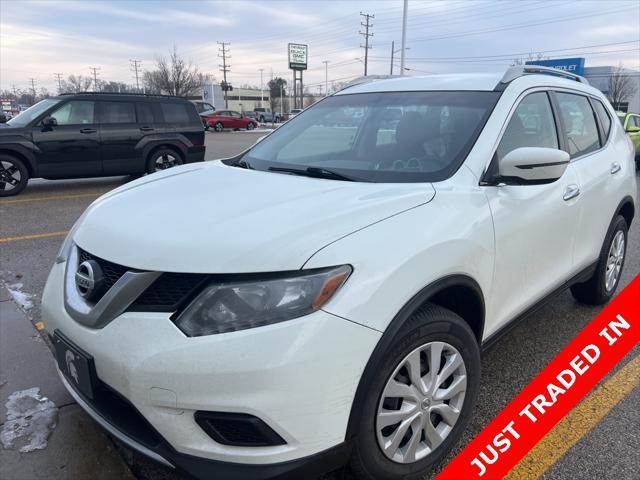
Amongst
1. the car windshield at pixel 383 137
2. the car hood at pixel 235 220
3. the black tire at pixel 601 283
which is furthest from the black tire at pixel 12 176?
the black tire at pixel 601 283

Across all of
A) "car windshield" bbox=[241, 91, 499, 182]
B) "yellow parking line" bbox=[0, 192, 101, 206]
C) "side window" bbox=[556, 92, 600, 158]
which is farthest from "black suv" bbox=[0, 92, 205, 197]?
"side window" bbox=[556, 92, 600, 158]

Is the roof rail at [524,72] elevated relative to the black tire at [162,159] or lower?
elevated

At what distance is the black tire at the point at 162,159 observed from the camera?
10211 mm

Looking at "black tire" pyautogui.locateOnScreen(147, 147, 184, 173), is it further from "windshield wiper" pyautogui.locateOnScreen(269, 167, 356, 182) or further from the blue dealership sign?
the blue dealership sign

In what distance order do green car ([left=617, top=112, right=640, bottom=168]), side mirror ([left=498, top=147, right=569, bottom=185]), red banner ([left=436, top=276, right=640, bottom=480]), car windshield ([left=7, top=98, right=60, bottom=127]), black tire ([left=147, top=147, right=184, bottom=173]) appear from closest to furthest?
red banner ([left=436, top=276, right=640, bottom=480]) < side mirror ([left=498, top=147, right=569, bottom=185]) < car windshield ([left=7, top=98, right=60, bottom=127]) < black tire ([left=147, top=147, right=184, bottom=173]) < green car ([left=617, top=112, right=640, bottom=168])

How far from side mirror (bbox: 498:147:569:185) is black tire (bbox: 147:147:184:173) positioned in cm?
895

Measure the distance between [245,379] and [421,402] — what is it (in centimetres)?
80

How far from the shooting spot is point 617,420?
2.64m

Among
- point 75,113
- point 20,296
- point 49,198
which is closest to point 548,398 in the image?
point 20,296

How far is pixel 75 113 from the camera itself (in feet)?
30.2

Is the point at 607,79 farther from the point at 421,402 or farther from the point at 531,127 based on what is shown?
the point at 421,402

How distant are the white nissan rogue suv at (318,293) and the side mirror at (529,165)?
0.03 ft

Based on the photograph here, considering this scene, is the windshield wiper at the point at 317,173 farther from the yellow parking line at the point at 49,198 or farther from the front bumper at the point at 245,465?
the yellow parking line at the point at 49,198

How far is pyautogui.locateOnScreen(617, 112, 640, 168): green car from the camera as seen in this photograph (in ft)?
43.3
